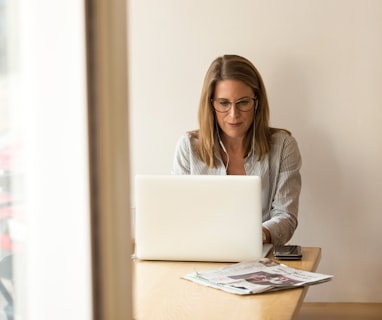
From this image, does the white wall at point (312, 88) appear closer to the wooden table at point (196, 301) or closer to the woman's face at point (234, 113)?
the woman's face at point (234, 113)

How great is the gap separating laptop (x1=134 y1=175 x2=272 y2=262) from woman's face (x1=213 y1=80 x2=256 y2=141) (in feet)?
2.58

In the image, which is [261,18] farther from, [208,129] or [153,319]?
[153,319]

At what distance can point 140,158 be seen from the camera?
3387 mm

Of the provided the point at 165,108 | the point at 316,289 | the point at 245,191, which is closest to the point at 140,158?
the point at 165,108

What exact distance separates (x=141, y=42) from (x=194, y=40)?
0.24m

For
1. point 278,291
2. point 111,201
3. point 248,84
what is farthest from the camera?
point 248,84

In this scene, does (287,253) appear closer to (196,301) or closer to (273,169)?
(196,301)

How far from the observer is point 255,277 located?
201 cm

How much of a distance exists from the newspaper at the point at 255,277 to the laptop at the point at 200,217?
89 mm

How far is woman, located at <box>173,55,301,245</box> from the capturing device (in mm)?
2936

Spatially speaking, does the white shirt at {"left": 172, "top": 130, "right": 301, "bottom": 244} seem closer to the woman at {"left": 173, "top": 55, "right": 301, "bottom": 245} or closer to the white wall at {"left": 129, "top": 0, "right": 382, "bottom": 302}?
the woman at {"left": 173, "top": 55, "right": 301, "bottom": 245}

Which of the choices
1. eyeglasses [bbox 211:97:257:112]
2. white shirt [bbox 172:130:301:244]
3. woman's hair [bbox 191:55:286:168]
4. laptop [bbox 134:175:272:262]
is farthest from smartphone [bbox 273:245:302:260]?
eyeglasses [bbox 211:97:257:112]

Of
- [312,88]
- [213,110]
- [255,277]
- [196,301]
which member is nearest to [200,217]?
[255,277]

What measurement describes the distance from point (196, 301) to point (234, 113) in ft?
4.15
